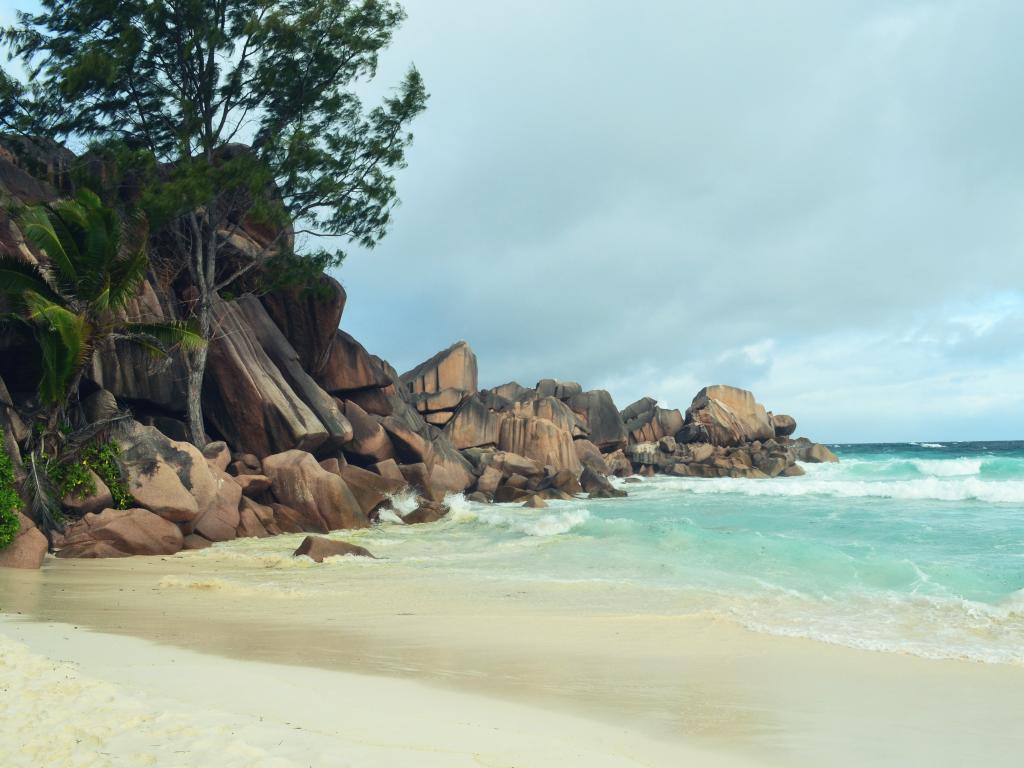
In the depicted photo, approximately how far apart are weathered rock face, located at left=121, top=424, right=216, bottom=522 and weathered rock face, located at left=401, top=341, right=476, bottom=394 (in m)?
20.9

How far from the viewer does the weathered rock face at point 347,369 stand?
28391mm

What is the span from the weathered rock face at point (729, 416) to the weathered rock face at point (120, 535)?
135 feet

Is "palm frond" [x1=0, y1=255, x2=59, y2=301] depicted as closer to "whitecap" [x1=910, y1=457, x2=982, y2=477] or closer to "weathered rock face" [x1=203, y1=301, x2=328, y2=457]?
"weathered rock face" [x1=203, y1=301, x2=328, y2=457]

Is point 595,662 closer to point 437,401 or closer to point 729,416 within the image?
point 437,401

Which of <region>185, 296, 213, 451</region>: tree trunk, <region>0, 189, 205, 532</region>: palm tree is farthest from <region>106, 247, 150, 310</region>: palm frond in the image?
<region>185, 296, 213, 451</region>: tree trunk

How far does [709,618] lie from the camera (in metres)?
10.1

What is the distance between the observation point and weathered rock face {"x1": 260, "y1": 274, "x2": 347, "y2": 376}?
2700cm

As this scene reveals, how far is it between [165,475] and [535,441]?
22736 mm

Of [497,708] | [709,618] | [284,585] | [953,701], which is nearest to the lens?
[497,708]

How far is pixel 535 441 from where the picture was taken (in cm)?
3738

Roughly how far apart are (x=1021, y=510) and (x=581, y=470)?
1777 cm

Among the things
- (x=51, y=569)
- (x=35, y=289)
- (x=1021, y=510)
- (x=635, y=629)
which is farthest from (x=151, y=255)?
(x=1021, y=510)

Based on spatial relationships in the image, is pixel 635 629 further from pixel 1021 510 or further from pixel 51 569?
pixel 1021 510

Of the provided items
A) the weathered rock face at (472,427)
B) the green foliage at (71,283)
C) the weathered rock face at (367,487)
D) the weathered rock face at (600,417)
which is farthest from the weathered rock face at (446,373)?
the green foliage at (71,283)
